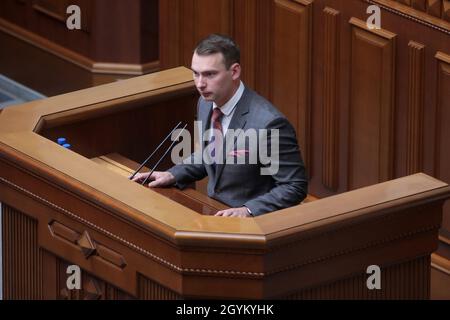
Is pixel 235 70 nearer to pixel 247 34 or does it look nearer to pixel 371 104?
pixel 371 104

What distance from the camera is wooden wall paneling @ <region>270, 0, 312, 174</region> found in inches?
267

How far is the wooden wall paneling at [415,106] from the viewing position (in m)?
6.23

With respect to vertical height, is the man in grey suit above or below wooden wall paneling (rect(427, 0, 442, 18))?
below

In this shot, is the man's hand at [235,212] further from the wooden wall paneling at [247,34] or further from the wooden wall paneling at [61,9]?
the wooden wall paneling at [61,9]

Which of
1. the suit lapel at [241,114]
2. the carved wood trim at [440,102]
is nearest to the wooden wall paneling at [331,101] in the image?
the carved wood trim at [440,102]

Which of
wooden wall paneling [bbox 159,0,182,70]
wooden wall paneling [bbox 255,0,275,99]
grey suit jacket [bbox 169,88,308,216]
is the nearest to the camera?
grey suit jacket [bbox 169,88,308,216]

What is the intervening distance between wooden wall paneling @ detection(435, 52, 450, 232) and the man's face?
1.26 meters

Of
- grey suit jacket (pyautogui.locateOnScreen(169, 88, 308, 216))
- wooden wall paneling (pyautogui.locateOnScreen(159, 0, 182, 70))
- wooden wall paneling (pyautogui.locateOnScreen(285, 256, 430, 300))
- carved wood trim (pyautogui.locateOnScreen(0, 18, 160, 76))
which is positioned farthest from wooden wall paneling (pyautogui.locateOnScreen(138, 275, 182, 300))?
carved wood trim (pyautogui.locateOnScreen(0, 18, 160, 76))

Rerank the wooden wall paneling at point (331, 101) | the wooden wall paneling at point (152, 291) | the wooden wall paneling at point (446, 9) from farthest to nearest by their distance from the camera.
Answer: the wooden wall paneling at point (331, 101), the wooden wall paneling at point (446, 9), the wooden wall paneling at point (152, 291)

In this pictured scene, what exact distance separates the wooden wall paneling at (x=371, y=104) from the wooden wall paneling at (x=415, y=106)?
0.10 m

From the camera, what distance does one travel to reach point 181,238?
4.45 m

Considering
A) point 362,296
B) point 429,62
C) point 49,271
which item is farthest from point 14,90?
point 362,296

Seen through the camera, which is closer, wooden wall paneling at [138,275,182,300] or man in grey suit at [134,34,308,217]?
wooden wall paneling at [138,275,182,300]

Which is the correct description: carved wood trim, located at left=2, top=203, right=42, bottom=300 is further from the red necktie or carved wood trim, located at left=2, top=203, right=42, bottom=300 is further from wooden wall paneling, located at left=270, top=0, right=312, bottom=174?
wooden wall paneling, located at left=270, top=0, right=312, bottom=174
